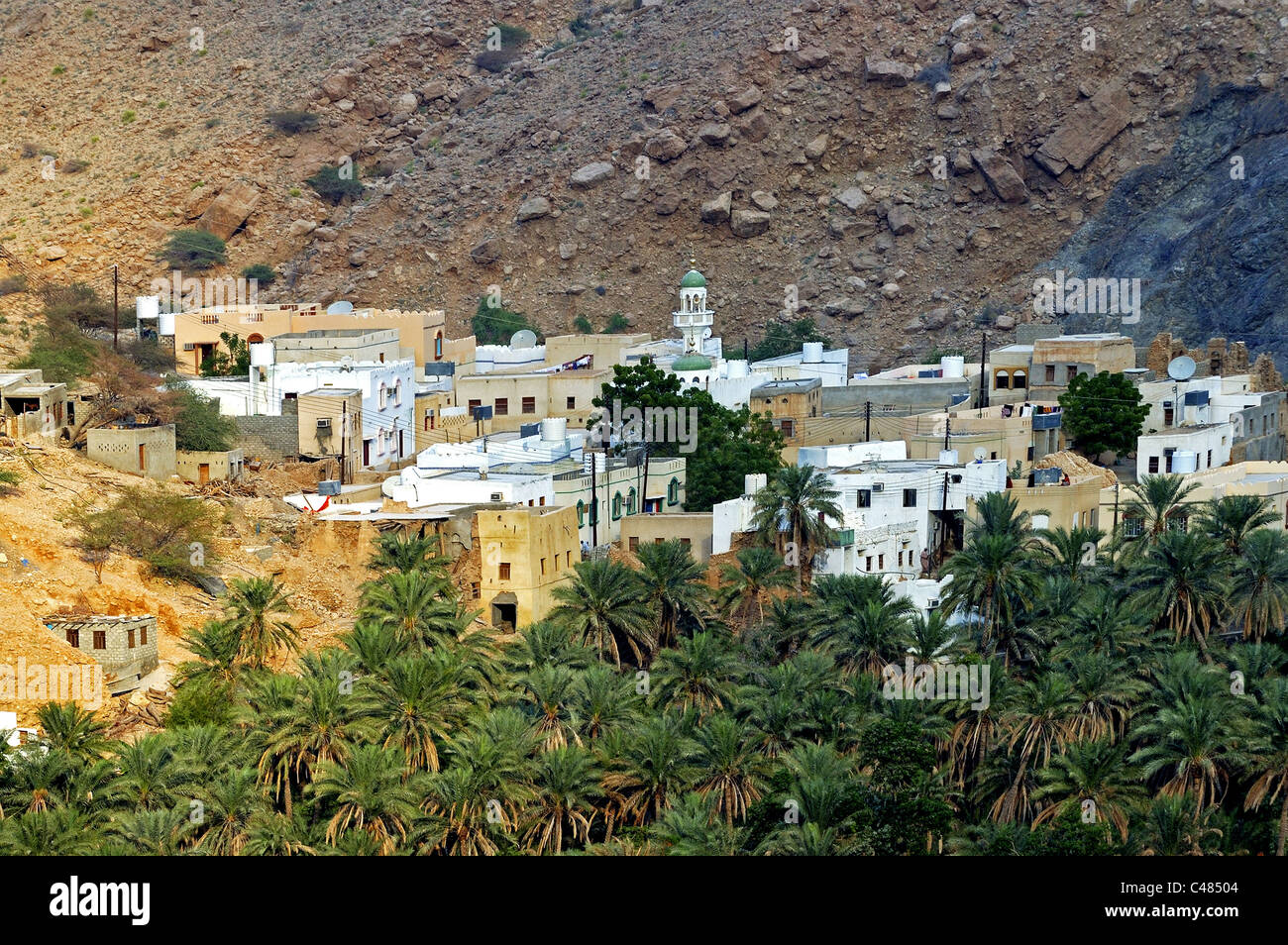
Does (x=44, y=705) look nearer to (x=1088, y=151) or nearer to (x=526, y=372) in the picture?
(x=526, y=372)

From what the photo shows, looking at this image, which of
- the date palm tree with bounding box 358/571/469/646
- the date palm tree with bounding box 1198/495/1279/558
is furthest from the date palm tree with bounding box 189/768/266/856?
the date palm tree with bounding box 1198/495/1279/558

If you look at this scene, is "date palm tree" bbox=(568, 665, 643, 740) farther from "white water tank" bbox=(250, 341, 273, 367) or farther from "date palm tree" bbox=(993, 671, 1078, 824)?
"white water tank" bbox=(250, 341, 273, 367)

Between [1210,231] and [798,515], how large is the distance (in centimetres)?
3803

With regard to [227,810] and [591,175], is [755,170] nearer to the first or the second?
[591,175]

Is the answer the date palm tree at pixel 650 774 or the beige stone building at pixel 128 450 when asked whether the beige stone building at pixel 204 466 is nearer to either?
the beige stone building at pixel 128 450

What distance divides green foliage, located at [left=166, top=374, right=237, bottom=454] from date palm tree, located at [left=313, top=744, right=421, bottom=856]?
20.4m

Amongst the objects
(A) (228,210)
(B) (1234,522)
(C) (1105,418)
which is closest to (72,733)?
(B) (1234,522)

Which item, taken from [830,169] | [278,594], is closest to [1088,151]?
[830,169]

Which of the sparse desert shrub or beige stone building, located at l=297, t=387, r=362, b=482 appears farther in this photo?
the sparse desert shrub

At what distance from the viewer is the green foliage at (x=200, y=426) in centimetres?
4831

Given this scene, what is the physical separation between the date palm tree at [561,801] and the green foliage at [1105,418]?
26344 millimetres

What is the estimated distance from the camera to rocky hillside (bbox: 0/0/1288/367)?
3137 inches

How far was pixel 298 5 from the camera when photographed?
336ft

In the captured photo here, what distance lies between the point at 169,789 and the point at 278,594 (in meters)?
9.14
